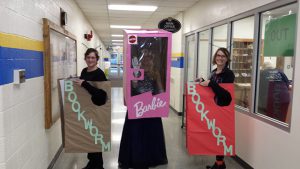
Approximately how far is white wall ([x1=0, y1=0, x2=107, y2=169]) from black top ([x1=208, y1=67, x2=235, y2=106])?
1.92m

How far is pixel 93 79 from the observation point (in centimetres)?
291

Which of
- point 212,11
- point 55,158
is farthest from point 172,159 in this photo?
point 212,11

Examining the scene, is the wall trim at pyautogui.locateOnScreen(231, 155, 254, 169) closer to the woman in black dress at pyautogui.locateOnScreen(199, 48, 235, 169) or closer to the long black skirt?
the woman in black dress at pyautogui.locateOnScreen(199, 48, 235, 169)

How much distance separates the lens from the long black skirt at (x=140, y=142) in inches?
119

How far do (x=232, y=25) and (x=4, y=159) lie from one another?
3.41m

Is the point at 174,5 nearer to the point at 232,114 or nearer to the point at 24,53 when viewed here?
the point at 232,114

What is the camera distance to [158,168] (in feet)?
10.8

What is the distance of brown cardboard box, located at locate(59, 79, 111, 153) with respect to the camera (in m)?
2.76

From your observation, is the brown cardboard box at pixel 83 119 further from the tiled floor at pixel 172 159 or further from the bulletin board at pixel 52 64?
the tiled floor at pixel 172 159

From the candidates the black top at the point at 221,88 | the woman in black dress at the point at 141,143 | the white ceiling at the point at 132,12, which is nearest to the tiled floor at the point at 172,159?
the woman in black dress at the point at 141,143

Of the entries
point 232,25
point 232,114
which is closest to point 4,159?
point 232,114

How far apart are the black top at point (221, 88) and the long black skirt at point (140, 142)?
0.75m

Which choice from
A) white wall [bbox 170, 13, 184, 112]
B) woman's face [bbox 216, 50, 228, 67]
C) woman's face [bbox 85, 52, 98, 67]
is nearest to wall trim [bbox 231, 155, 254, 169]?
woman's face [bbox 216, 50, 228, 67]

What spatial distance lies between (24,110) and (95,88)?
0.73m
